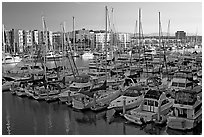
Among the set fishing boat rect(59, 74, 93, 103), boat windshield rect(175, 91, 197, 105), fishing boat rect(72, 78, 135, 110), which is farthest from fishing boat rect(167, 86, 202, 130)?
fishing boat rect(59, 74, 93, 103)

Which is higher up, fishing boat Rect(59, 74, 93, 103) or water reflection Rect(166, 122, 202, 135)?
fishing boat Rect(59, 74, 93, 103)

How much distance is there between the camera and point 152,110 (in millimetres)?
6953

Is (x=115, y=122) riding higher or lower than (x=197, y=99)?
lower

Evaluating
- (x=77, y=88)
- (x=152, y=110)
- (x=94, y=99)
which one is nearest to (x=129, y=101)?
(x=152, y=110)

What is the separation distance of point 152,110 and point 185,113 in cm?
96

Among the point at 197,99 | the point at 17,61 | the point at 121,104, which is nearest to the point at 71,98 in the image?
the point at 121,104

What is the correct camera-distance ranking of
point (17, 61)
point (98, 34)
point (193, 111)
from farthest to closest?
point (98, 34), point (17, 61), point (193, 111)

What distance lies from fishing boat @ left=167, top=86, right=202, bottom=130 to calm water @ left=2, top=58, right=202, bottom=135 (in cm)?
14

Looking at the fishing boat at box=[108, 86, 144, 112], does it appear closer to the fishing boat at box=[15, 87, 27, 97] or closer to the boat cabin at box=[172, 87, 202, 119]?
the boat cabin at box=[172, 87, 202, 119]

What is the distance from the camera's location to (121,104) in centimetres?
751

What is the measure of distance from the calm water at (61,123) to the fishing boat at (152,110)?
0.58 feet

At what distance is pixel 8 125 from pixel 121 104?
300 centimetres

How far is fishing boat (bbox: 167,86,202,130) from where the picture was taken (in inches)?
239

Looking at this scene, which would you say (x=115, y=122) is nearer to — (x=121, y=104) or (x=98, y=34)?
(x=121, y=104)
